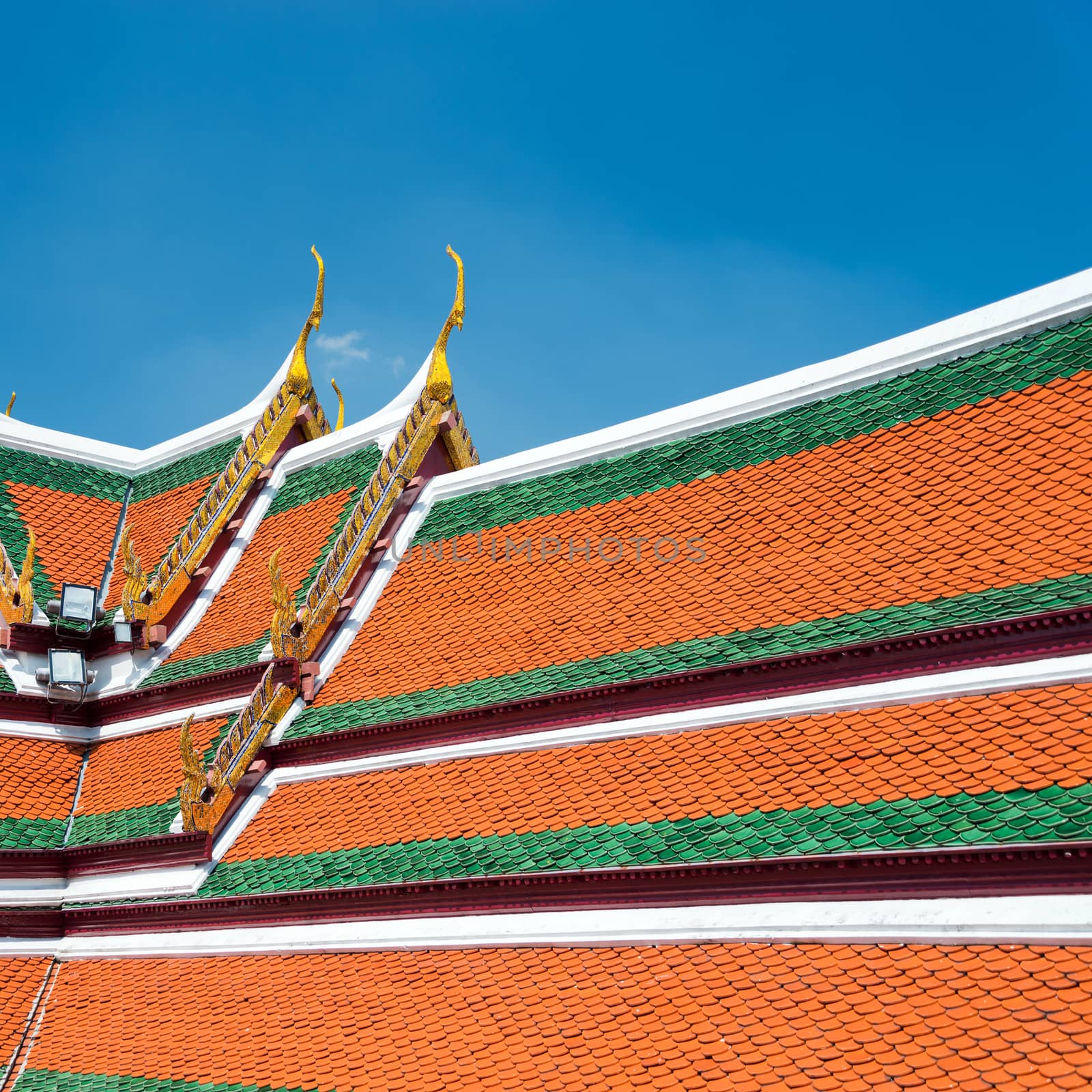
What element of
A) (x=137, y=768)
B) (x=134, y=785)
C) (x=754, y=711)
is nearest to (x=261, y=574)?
(x=137, y=768)

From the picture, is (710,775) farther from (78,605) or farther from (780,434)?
(78,605)

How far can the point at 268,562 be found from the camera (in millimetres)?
15680

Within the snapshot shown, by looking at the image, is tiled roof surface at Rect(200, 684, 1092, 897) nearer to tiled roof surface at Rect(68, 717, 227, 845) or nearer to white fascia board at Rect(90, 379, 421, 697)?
tiled roof surface at Rect(68, 717, 227, 845)

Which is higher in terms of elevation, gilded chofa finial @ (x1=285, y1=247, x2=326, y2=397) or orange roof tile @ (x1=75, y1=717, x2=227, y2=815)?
gilded chofa finial @ (x1=285, y1=247, x2=326, y2=397)

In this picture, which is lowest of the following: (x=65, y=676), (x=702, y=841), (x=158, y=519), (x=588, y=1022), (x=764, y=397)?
(x=588, y=1022)

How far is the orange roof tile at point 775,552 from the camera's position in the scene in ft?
33.3

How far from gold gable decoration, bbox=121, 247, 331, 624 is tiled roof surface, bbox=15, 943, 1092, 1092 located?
14.7ft

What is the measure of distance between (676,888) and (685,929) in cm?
30

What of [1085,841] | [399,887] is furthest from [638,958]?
[1085,841]

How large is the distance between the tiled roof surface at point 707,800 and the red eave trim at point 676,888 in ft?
0.31

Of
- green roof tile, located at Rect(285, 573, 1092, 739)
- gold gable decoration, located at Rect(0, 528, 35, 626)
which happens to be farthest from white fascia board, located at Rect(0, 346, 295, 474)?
green roof tile, located at Rect(285, 573, 1092, 739)

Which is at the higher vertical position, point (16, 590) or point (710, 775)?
point (16, 590)

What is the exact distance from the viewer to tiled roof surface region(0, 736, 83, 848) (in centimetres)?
1362

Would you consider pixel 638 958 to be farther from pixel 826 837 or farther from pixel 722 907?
pixel 826 837
